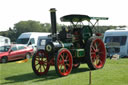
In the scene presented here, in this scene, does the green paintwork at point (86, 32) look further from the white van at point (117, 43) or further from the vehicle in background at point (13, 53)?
the vehicle in background at point (13, 53)

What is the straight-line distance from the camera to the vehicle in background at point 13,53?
55.8 feet

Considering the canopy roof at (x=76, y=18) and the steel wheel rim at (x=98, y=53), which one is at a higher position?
the canopy roof at (x=76, y=18)

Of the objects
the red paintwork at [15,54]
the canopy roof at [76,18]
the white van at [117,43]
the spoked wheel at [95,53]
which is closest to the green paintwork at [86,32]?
the spoked wheel at [95,53]

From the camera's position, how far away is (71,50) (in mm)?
9961

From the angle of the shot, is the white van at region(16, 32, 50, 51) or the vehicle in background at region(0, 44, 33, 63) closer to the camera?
the vehicle in background at region(0, 44, 33, 63)

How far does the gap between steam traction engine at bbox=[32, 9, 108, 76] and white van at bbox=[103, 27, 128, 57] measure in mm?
7548

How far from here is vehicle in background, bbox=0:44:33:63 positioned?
1702 centimetres

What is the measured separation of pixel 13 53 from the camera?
17.5m

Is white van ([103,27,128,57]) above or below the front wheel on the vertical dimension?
above

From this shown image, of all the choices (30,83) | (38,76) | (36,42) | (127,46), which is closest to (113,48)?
(127,46)

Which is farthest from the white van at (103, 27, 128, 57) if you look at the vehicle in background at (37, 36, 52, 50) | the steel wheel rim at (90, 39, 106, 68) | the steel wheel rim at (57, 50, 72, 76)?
the steel wheel rim at (57, 50, 72, 76)

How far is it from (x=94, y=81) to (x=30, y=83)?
2.14 m

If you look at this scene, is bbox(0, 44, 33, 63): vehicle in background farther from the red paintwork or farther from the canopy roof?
the canopy roof

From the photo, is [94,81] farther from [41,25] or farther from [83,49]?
[41,25]
